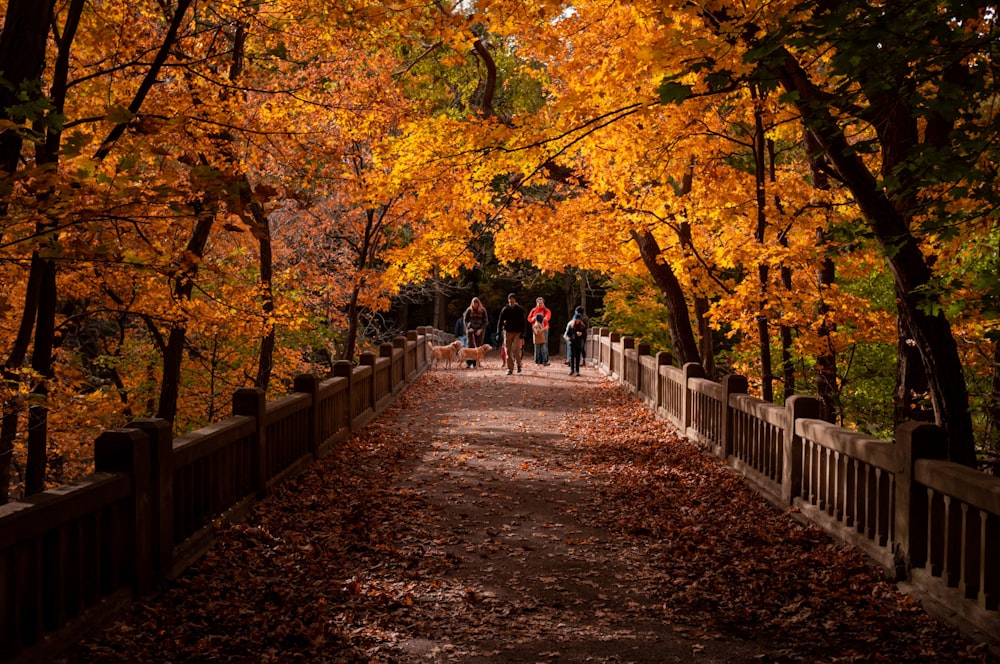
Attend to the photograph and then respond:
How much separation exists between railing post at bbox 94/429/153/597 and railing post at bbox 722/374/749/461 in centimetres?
706

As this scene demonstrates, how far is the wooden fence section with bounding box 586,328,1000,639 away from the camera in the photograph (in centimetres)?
499

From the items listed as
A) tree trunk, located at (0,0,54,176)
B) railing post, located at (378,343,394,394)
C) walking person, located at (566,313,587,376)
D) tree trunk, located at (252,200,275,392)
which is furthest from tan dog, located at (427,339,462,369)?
tree trunk, located at (0,0,54,176)

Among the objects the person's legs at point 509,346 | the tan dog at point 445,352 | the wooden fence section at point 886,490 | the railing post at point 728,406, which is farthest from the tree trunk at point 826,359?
the tan dog at point 445,352

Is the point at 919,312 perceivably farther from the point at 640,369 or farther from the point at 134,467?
the point at 640,369

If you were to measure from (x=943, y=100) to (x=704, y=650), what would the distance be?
342 cm

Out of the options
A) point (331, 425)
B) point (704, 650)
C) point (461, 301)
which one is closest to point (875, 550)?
point (704, 650)

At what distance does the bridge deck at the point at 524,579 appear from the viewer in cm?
502

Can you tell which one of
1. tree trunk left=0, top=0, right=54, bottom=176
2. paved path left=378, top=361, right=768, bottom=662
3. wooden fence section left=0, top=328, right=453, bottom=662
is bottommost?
paved path left=378, top=361, right=768, bottom=662

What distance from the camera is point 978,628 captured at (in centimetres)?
485

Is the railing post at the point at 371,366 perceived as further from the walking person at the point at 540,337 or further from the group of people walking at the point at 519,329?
the walking person at the point at 540,337

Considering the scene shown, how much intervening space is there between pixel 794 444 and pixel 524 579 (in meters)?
3.19

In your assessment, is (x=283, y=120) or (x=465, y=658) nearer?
(x=465, y=658)

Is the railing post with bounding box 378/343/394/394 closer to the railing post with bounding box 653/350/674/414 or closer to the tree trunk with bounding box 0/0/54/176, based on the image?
the railing post with bounding box 653/350/674/414

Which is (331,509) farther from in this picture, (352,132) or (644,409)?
(644,409)
